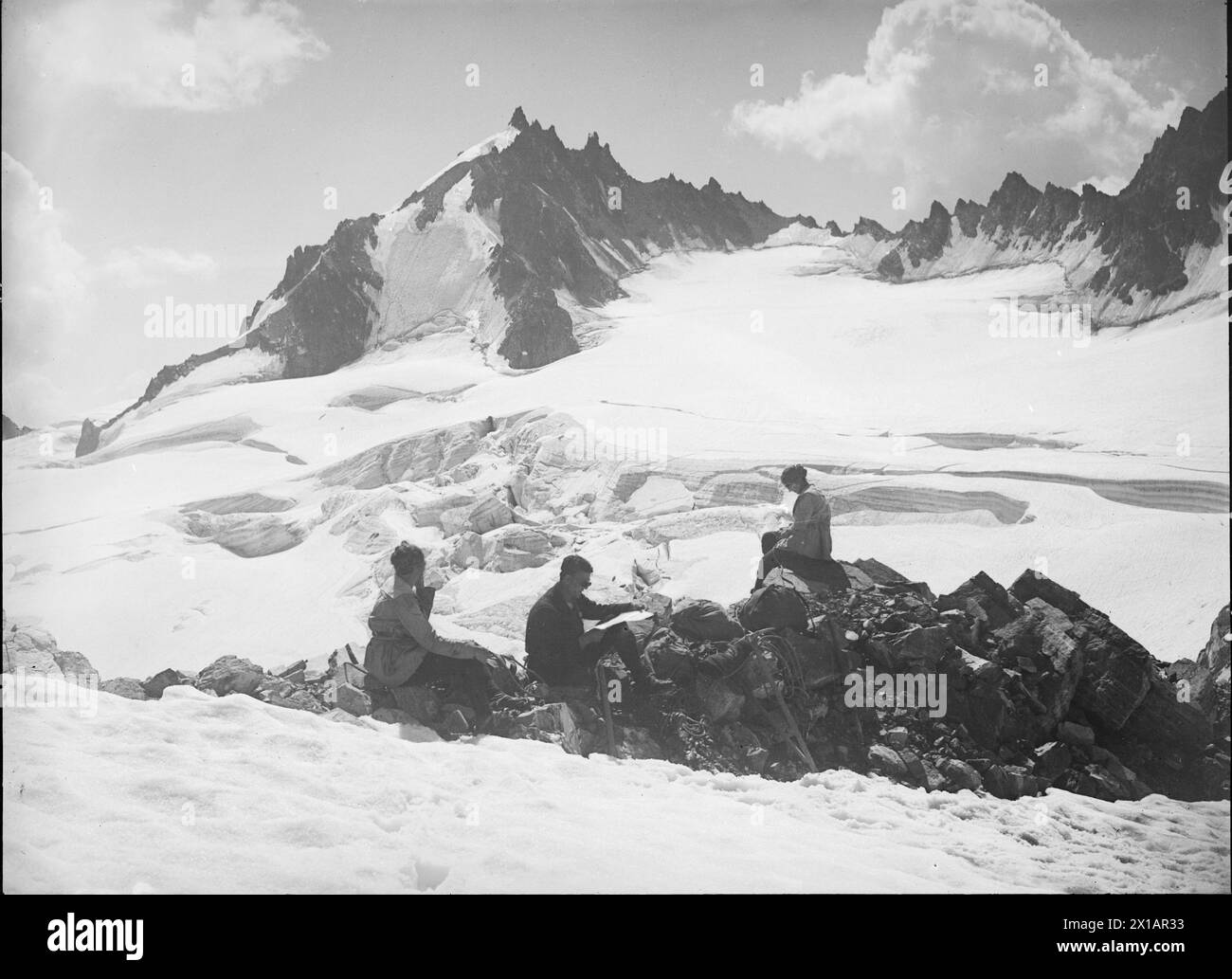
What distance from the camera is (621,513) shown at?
9242 mm

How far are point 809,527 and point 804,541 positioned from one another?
8 centimetres

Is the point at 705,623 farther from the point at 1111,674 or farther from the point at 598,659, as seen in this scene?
Answer: the point at 1111,674

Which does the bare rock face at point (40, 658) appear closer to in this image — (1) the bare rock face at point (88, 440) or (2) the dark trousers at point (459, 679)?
(2) the dark trousers at point (459, 679)

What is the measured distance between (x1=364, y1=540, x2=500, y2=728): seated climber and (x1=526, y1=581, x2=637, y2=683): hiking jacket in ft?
0.95

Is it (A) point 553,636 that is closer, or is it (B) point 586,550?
(A) point 553,636

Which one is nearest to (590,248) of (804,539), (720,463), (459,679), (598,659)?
(720,463)

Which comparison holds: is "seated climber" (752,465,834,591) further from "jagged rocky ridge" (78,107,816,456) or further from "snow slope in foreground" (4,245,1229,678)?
"jagged rocky ridge" (78,107,816,456)

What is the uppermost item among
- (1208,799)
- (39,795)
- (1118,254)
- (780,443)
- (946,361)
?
(1118,254)

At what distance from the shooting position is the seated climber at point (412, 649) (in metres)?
4.17

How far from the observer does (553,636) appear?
176 inches

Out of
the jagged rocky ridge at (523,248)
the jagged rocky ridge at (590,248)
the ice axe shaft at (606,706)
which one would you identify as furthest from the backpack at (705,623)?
the jagged rocky ridge at (523,248)
